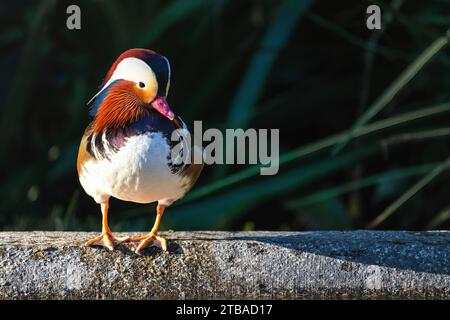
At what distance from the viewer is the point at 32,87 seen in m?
2.01

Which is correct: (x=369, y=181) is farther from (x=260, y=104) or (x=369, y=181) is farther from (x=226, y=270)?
(x=226, y=270)

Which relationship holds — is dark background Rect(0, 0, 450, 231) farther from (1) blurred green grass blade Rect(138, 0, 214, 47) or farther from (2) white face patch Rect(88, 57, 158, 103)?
(2) white face patch Rect(88, 57, 158, 103)

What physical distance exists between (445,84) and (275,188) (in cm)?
37

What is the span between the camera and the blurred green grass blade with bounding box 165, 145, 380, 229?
1.80m

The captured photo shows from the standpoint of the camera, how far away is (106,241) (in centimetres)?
106

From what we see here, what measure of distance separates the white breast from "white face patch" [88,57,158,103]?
56mm

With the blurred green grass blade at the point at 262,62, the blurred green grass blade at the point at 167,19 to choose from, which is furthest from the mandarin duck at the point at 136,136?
the blurred green grass blade at the point at 167,19

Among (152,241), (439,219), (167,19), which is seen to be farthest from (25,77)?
(152,241)

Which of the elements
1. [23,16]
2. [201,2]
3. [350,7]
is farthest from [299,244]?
[23,16]

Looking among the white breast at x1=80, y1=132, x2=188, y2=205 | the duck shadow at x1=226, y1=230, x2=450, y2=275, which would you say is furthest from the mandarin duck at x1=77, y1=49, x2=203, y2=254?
the duck shadow at x1=226, y1=230, x2=450, y2=275

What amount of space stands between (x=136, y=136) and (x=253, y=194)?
0.84m

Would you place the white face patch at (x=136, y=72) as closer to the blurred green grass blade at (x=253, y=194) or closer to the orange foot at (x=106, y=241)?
the orange foot at (x=106, y=241)

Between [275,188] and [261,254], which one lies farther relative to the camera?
[275,188]
